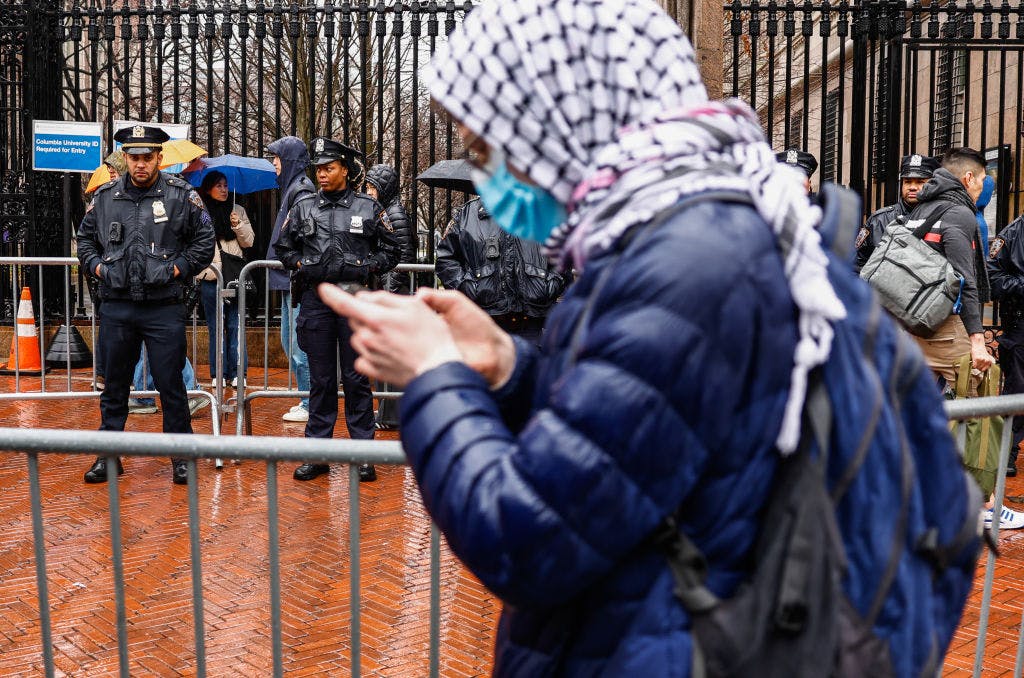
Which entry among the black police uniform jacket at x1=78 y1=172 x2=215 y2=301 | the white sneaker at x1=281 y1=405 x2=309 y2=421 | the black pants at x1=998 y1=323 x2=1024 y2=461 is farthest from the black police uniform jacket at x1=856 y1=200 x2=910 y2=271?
the white sneaker at x1=281 y1=405 x2=309 y2=421

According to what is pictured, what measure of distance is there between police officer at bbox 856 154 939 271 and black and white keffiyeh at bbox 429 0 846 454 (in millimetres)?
5604

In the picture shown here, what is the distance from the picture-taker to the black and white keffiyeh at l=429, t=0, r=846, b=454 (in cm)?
136

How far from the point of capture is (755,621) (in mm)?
1342

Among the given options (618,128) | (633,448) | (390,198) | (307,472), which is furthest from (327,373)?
(633,448)

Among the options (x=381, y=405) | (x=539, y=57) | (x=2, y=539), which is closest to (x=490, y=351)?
(x=539, y=57)

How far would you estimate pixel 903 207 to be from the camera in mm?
6969

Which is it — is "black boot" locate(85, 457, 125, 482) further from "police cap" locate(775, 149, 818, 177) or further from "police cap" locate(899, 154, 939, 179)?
"police cap" locate(899, 154, 939, 179)

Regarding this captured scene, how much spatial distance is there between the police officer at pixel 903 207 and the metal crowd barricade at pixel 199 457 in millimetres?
5028

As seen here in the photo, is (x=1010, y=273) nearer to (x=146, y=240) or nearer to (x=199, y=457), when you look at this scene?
(x=146, y=240)

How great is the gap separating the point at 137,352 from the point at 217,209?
3414 mm

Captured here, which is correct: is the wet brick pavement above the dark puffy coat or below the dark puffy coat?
below

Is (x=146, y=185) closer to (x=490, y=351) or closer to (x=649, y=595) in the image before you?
(x=490, y=351)

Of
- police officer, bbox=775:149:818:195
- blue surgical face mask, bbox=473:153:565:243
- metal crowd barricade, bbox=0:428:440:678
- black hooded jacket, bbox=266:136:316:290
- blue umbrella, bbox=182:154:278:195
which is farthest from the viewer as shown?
blue umbrella, bbox=182:154:278:195

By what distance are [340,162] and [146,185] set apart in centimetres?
118
